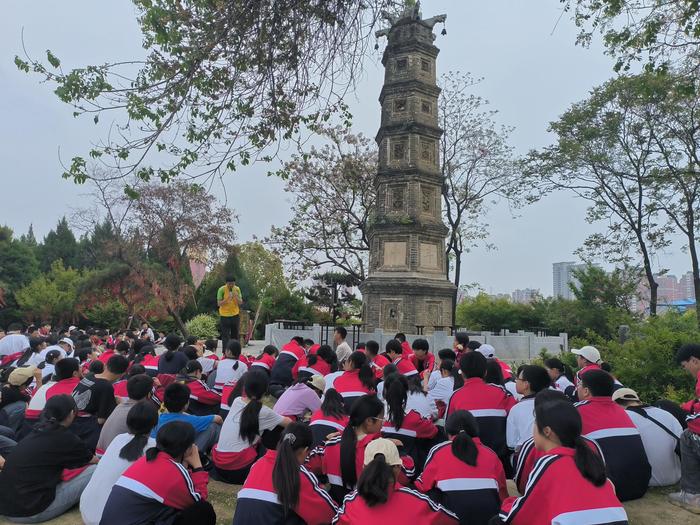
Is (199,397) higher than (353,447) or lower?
lower

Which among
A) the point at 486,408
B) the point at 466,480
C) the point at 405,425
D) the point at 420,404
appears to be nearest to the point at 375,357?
the point at 420,404

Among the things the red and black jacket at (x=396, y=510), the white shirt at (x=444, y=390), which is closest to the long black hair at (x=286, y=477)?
the red and black jacket at (x=396, y=510)

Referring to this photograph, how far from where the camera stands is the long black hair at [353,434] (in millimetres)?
3943

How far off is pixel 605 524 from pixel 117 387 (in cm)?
585

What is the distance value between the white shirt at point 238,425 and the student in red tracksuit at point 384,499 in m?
1.88

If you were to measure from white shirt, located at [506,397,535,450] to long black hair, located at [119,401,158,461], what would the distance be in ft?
11.3

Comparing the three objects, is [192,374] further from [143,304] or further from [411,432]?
[143,304]

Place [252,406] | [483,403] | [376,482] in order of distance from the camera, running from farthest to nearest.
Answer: [483,403] → [252,406] → [376,482]

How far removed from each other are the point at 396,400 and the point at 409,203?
57.1ft

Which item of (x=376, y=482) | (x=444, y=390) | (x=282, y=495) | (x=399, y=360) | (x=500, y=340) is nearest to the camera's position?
(x=376, y=482)

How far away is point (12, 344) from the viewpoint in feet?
35.5

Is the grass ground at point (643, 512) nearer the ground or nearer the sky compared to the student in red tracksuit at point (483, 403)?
nearer the ground

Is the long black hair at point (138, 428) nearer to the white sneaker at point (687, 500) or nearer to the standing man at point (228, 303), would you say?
the white sneaker at point (687, 500)

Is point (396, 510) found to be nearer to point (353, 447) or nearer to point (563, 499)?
point (563, 499)
